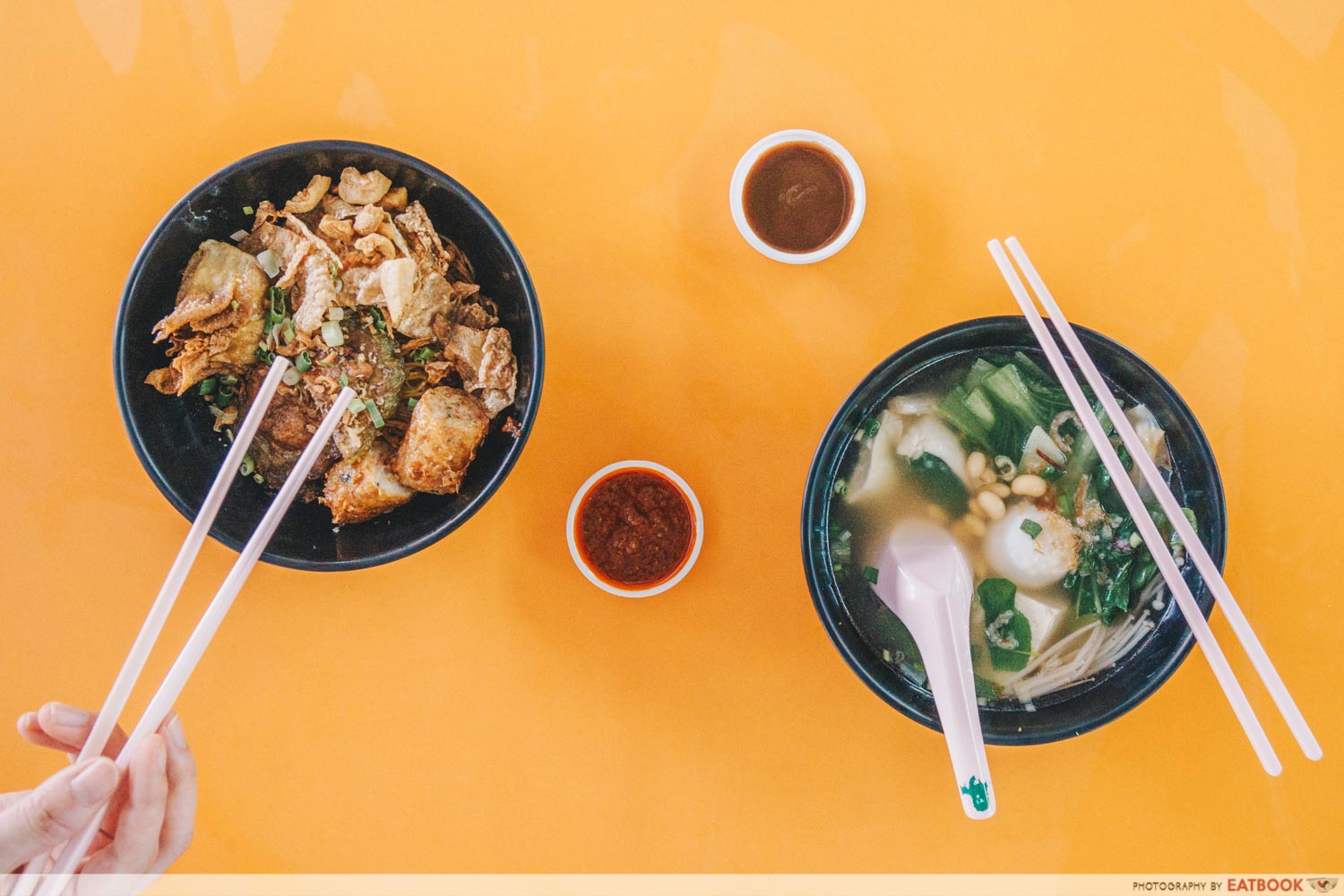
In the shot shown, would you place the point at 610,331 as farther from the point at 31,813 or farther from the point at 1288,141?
the point at 1288,141

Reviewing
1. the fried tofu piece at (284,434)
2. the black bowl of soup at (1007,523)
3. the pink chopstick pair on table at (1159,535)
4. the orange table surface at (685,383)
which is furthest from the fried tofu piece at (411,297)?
the pink chopstick pair on table at (1159,535)

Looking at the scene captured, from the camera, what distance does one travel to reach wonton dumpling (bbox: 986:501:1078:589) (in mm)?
1731

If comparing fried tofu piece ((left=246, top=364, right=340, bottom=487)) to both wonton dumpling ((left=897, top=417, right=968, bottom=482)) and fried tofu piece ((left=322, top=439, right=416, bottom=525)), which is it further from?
wonton dumpling ((left=897, top=417, right=968, bottom=482))

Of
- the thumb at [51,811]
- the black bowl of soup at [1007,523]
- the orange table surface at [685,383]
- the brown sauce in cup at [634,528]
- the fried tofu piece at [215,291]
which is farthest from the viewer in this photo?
the orange table surface at [685,383]

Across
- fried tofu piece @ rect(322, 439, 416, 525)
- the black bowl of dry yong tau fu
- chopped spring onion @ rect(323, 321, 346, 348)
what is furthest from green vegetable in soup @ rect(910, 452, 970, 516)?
chopped spring onion @ rect(323, 321, 346, 348)

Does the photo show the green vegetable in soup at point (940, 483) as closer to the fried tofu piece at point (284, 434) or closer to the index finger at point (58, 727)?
the fried tofu piece at point (284, 434)

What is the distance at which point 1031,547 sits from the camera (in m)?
1.73

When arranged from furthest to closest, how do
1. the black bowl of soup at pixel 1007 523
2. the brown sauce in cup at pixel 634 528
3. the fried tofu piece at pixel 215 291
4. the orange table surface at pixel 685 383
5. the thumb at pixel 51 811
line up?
the orange table surface at pixel 685 383 → the brown sauce in cup at pixel 634 528 → the black bowl of soup at pixel 1007 523 → the fried tofu piece at pixel 215 291 → the thumb at pixel 51 811

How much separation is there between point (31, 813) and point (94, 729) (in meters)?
0.15

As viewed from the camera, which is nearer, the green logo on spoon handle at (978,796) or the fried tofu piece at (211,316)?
the green logo on spoon handle at (978,796)

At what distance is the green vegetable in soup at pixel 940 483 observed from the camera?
177cm

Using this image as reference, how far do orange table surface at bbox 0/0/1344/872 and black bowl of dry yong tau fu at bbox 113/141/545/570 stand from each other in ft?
0.95

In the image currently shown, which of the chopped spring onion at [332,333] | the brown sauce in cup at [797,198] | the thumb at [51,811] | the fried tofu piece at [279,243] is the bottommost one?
the thumb at [51,811]

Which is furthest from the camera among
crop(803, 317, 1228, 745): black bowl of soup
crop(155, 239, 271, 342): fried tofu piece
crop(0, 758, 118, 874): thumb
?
crop(803, 317, 1228, 745): black bowl of soup
